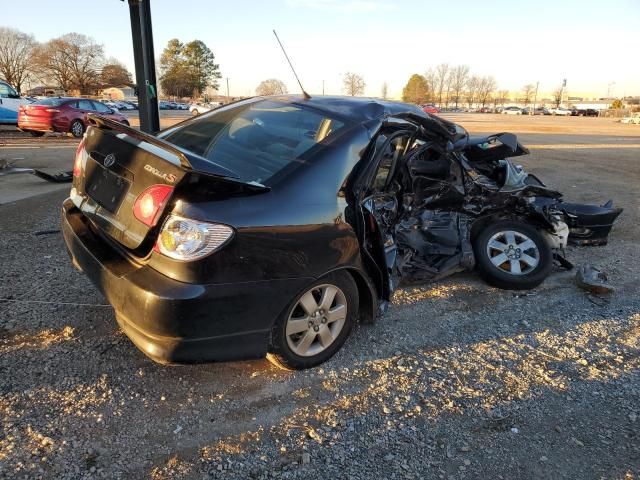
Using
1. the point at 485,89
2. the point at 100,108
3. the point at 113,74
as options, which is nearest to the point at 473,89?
the point at 485,89

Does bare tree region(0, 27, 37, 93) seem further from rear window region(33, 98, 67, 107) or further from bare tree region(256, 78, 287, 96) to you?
rear window region(33, 98, 67, 107)

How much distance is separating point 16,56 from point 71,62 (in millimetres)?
8128

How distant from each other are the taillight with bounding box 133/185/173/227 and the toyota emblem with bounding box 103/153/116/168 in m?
0.41

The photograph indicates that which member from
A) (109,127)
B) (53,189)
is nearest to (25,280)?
(109,127)

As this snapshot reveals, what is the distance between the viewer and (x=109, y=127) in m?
2.96

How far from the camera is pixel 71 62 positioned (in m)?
77.2

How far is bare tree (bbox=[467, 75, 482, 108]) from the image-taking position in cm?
11888

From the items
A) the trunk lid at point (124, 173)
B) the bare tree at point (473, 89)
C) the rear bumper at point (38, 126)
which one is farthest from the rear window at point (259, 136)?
the bare tree at point (473, 89)

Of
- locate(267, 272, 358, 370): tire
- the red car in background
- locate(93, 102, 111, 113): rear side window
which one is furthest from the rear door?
locate(93, 102, 111, 113): rear side window

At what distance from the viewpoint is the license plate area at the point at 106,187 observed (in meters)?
2.62

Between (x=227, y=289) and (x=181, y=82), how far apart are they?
10785 cm

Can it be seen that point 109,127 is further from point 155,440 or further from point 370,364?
point 370,364

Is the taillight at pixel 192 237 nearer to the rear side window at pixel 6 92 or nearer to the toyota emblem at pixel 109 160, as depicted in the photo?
the toyota emblem at pixel 109 160

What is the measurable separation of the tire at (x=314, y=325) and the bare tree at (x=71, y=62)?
86581mm
